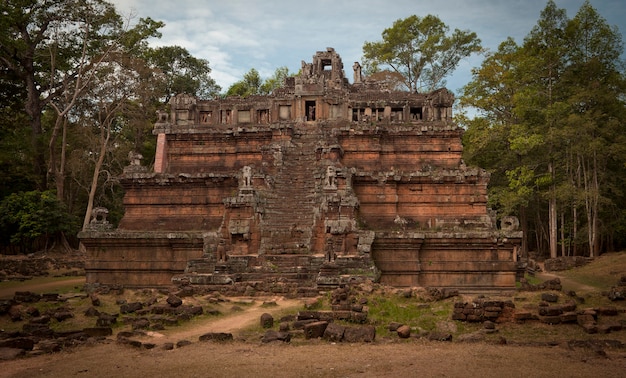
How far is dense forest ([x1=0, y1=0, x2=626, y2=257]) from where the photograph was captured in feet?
97.7

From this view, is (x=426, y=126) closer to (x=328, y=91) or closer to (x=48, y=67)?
(x=328, y=91)

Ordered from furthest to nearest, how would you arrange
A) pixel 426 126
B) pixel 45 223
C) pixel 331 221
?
pixel 45 223, pixel 426 126, pixel 331 221

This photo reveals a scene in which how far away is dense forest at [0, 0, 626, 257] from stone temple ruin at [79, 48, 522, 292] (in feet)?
24.9

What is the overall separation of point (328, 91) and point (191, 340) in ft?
52.2

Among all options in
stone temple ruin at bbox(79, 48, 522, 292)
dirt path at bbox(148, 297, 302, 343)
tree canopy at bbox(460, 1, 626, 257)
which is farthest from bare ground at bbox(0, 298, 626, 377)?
tree canopy at bbox(460, 1, 626, 257)

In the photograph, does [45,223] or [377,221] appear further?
Result: [45,223]

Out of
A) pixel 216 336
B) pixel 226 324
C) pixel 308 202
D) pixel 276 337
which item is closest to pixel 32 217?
pixel 308 202

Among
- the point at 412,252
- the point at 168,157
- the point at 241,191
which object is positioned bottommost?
the point at 412,252

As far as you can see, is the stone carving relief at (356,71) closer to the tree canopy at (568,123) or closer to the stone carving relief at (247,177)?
the tree canopy at (568,123)

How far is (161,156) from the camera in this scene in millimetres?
22578

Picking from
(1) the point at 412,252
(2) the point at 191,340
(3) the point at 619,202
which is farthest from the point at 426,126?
(3) the point at 619,202

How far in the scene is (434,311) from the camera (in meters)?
12.1

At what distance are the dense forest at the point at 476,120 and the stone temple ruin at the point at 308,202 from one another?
7581 mm

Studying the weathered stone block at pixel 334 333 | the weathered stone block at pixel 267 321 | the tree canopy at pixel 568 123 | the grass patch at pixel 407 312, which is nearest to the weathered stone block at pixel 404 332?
the grass patch at pixel 407 312
